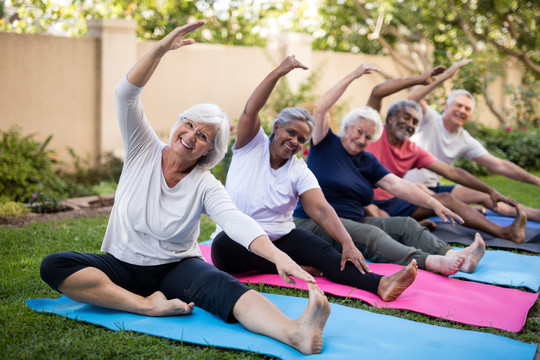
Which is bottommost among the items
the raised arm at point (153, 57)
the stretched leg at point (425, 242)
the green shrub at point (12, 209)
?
the green shrub at point (12, 209)

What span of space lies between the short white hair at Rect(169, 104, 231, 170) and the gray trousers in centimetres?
135

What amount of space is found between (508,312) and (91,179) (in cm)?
606

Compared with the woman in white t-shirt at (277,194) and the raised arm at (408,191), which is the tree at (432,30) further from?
the woman in white t-shirt at (277,194)

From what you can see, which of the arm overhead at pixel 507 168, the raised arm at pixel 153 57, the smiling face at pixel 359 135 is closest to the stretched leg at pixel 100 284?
the raised arm at pixel 153 57

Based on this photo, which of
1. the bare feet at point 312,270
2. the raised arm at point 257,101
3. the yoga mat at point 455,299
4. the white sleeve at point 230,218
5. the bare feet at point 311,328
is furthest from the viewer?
the bare feet at point 312,270

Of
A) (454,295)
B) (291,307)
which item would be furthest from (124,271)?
(454,295)

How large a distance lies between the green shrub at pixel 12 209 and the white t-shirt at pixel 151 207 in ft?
9.70

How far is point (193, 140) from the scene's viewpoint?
2.79 m

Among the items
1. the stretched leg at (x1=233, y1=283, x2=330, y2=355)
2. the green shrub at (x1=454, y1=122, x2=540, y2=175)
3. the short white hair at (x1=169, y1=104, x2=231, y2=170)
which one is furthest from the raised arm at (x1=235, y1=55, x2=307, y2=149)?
the green shrub at (x1=454, y1=122, x2=540, y2=175)

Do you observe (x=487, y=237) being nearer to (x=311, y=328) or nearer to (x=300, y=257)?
(x=300, y=257)

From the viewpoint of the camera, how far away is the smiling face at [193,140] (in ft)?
9.16

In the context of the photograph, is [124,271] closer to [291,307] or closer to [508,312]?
[291,307]

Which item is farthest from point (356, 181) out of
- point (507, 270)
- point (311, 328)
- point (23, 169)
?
point (23, 169)

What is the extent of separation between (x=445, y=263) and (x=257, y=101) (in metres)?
1.69
